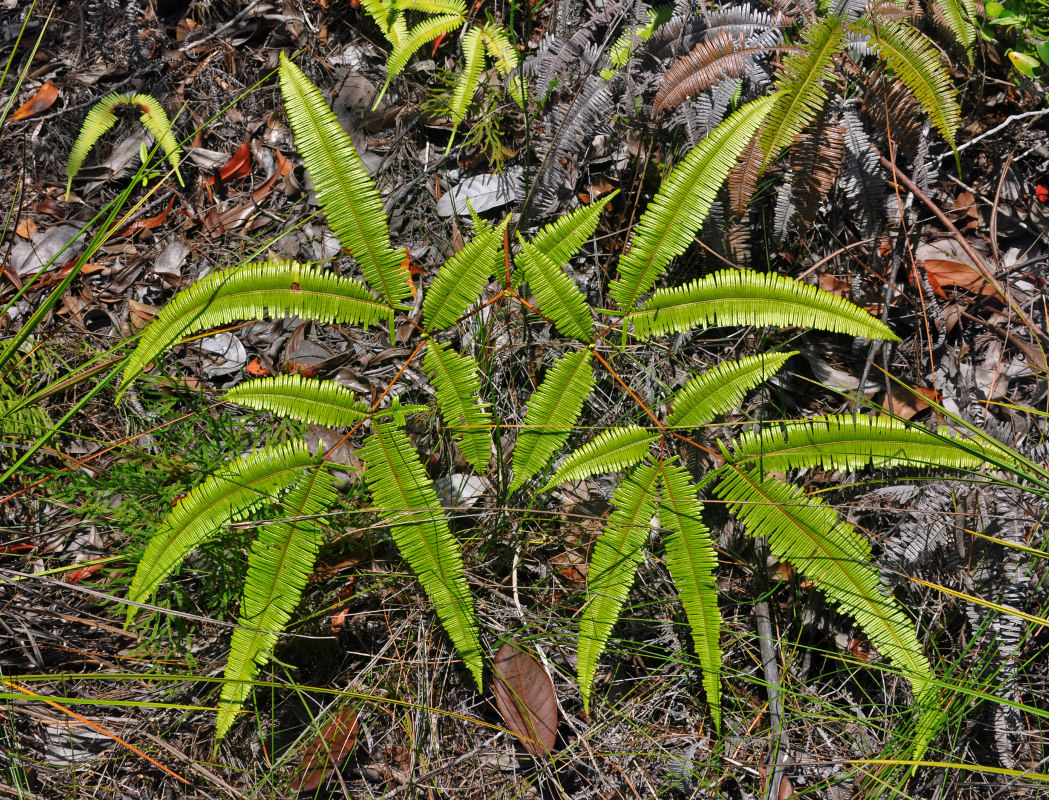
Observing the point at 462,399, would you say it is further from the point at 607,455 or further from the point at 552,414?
the point at 607,455

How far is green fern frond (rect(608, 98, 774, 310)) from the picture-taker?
2141 mm

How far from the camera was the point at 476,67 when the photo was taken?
2918 millimetres

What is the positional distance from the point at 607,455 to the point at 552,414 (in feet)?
0.73

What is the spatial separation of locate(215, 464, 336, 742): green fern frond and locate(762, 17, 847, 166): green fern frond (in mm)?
1911

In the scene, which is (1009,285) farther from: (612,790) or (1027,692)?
(612,790)

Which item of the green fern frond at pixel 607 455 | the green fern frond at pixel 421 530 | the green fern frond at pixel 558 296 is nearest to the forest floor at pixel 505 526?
the green fern frond at pixel 421 530

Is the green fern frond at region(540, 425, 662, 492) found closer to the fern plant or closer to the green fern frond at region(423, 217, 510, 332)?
the fern plant

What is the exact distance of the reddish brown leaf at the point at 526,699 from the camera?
2461 mm

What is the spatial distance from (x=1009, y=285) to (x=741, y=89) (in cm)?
140

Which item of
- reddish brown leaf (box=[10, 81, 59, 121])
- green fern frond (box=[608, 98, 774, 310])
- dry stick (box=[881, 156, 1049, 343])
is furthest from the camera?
reddish brown leaf (box=[10, 81, 59, 121])

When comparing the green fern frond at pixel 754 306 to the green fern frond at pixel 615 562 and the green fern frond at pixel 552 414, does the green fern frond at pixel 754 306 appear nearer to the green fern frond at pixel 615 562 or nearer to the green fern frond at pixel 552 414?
the green fern frond at pixel 552 414

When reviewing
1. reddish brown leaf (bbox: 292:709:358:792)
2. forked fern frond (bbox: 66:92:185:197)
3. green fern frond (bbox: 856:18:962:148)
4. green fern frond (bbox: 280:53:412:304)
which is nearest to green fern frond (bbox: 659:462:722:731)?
green fern frond (bbox: 280:53:412:304)

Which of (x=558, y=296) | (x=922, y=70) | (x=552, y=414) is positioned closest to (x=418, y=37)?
(x=558, y=296)

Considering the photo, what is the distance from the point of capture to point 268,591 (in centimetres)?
207
